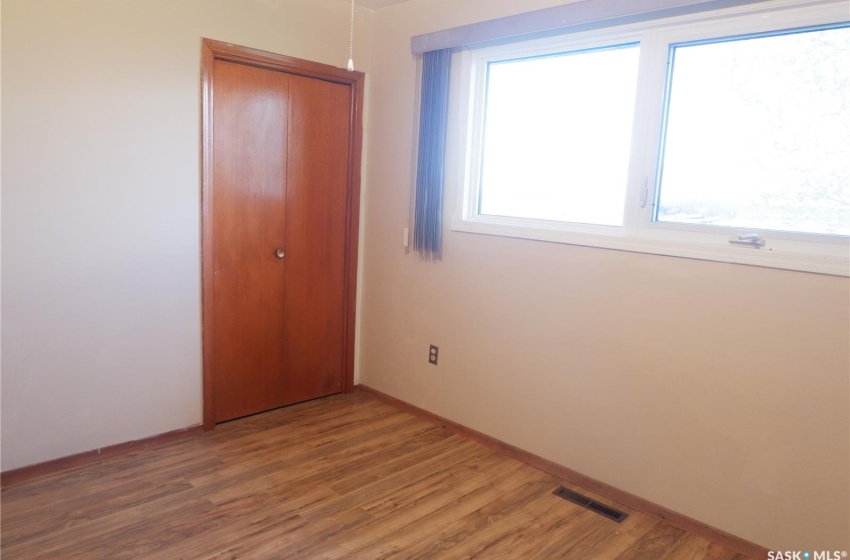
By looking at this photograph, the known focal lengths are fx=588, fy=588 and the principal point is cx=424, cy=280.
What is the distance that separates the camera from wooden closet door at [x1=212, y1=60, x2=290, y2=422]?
3092mm

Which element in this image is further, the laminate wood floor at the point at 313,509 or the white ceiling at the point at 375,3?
the white ceiling at the point at 375,3

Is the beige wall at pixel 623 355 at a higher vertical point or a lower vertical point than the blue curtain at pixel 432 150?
lower

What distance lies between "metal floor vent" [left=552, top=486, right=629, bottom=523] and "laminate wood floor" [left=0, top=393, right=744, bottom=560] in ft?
0.13

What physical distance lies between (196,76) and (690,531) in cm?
305

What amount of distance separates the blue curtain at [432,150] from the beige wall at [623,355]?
7cm

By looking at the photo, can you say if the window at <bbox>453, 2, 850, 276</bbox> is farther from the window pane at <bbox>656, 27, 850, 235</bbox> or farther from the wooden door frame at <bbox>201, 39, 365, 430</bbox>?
the wooden door frame at <bbox>201, 39, 365, 430</bbox>

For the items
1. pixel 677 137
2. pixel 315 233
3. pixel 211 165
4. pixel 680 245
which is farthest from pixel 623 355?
pixel 211 165

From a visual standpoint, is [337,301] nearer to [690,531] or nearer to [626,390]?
[626,390]

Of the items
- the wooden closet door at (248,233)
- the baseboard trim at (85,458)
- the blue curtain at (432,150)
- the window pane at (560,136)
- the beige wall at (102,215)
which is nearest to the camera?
the beige wall at (102,215)

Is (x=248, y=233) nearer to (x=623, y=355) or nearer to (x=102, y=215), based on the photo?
(x=102, y=215)

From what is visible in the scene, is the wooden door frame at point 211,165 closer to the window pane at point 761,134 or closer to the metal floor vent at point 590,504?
the metal floor vent at point 590,504

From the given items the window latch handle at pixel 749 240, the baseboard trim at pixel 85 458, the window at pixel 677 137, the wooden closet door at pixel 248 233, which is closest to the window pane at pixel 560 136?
the window at pixel 677 137

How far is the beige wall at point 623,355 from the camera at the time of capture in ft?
7.02

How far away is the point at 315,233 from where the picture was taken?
354 cm
